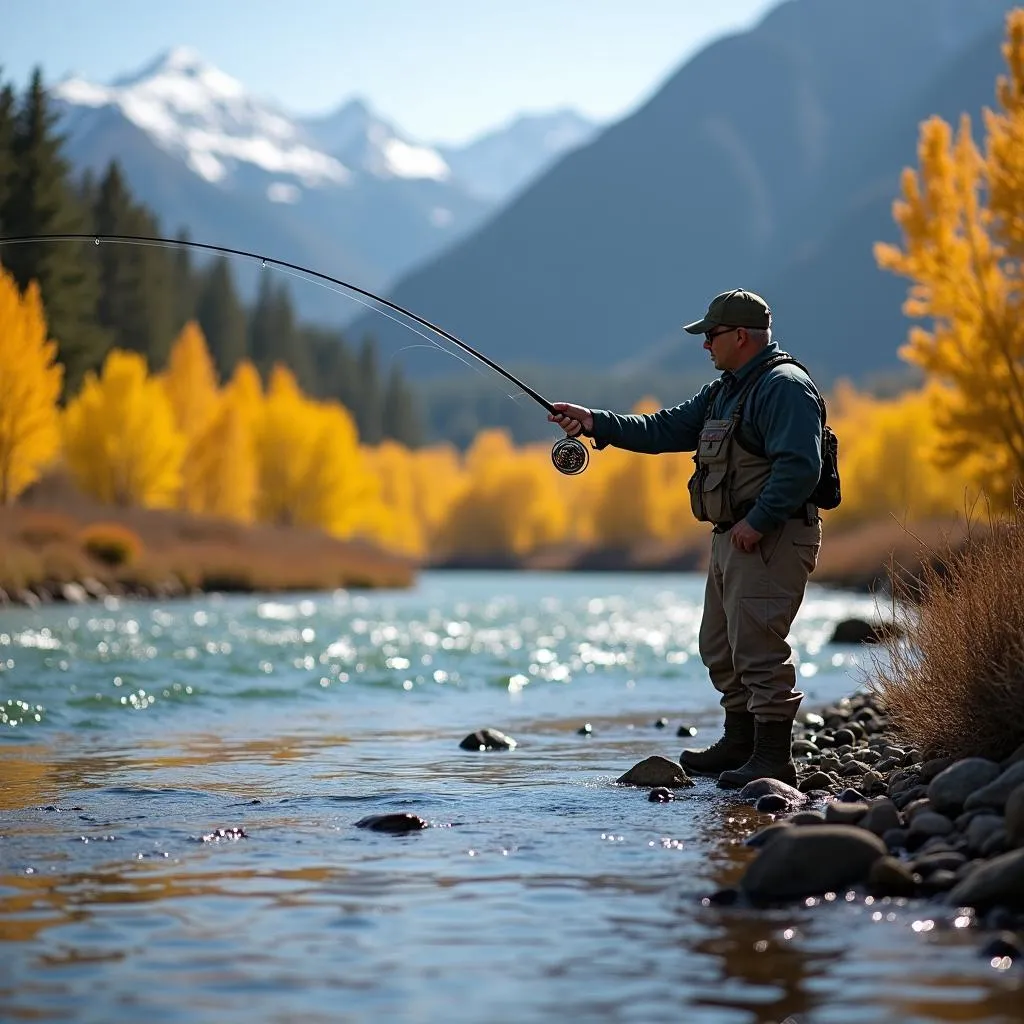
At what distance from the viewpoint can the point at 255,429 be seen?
68.1 meters

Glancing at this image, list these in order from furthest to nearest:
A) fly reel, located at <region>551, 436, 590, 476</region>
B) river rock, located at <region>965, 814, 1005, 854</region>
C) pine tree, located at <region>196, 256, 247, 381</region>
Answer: pine tree, located at <region>196, 256, 247, 381</region>, fly reel, located at <region>551, 436, 590, 476</region>, river rock, located at <region>965, 814, 1005, 854</region>

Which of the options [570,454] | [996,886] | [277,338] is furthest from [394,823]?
[277,338]

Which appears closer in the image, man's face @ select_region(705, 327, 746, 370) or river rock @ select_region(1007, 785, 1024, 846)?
river rock @ select_region(1007, 785, 1024, 846)

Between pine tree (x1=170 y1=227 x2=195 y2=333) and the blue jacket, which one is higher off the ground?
pine tree (x1=170 y1=227 x2=195 y2=333)

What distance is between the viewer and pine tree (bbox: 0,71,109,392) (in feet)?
154

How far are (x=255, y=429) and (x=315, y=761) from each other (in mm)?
58884

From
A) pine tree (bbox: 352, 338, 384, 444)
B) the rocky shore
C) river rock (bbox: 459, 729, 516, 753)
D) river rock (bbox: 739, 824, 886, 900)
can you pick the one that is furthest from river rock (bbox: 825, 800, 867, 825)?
pine tree (bbox: 352, 338, 384, 444)

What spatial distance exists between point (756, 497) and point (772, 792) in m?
1.37

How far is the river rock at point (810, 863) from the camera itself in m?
5.68

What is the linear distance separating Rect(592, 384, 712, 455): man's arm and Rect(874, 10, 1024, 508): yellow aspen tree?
1724cm

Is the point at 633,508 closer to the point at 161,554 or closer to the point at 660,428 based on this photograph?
the point at 161,554

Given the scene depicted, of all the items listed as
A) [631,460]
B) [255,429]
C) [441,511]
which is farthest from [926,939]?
[441,511]

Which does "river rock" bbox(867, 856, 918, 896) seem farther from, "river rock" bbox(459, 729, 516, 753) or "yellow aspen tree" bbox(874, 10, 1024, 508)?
"yellow aspen tree" bbox(874, 10, 1024, 508)

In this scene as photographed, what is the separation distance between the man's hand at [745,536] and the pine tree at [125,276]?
53.3m
